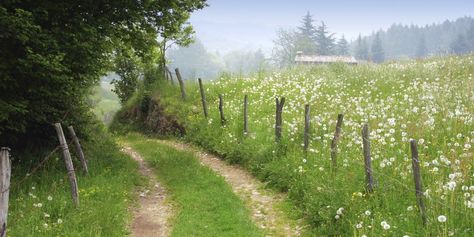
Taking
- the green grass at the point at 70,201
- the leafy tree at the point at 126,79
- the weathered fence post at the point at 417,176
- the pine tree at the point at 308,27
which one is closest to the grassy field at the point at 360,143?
the weathered fence post at the point at 417,176

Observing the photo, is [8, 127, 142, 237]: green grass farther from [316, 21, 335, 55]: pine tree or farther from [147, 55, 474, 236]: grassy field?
[316, 21, 335, 55]: pine tree

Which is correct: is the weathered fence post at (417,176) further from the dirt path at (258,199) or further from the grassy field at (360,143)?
the dirt path at (258,199)

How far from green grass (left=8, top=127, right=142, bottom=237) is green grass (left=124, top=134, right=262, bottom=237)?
1422 mm

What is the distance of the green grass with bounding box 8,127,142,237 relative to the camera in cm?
900

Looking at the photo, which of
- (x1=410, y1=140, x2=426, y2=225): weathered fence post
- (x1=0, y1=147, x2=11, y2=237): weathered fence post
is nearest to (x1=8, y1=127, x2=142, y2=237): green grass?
(x1=0, y1=147, x2=11, y2=237): weathered fence post

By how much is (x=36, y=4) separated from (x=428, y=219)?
11.5 metres

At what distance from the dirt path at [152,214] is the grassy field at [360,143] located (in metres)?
3.47

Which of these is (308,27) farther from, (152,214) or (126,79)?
(152,214)

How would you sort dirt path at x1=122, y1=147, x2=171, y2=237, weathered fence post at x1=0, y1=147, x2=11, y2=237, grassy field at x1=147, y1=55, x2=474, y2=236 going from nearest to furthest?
weathered fence post at x1=0, y1=147, x2=11, y2=237, grassy field at x1=147, y1=55, x2=474, y2=236, dirt path at x1=122, y1=147, x2=171, y2=237

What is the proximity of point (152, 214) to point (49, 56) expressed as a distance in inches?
200

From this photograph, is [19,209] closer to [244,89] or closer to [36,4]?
[36,4]

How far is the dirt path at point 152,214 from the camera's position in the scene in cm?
1035

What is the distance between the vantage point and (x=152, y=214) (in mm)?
11656

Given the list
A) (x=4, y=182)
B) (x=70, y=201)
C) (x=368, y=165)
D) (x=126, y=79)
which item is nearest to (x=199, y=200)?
(x=70, y=201)
